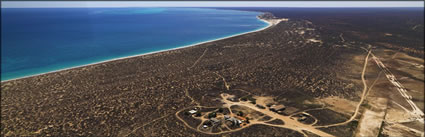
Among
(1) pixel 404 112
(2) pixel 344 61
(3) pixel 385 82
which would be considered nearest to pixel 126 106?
(1) pixel 404 112

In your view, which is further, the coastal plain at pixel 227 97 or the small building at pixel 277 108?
the small building at pixel 277 108

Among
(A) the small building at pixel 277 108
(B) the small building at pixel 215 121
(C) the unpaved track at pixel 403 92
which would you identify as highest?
(B) the small building at pixel 215 121

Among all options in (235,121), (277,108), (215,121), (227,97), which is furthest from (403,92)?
(215,121)

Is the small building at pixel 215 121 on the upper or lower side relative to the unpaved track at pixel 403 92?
upper

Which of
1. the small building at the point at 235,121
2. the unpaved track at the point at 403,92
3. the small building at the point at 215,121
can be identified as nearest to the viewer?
the small building at the point at 235,121

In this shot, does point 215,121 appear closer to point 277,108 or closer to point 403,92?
→ point 277,108

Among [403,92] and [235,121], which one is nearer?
[235,121]

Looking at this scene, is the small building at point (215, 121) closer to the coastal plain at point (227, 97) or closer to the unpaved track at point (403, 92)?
the coastal plain at point (227, 97)

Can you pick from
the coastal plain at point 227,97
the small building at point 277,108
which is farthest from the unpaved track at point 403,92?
the small building at point 277,108

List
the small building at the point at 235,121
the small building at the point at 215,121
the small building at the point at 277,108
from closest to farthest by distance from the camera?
1. the small building at the point at 235,121
2. the small building at the point at 215,121
3. the small building at the point at 277,108
